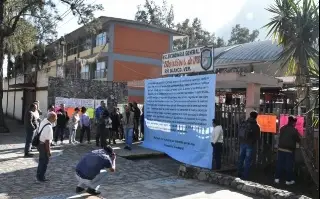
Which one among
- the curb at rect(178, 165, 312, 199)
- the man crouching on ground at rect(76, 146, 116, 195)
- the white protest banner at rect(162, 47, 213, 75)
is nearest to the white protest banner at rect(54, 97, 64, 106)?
the white protest banner at rect(162, 47, 213, 75)

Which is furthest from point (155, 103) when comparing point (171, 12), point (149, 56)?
point (171, 12)

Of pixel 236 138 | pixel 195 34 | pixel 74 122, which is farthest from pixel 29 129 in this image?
pixel 195 34

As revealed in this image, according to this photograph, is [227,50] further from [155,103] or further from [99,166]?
[99,166]

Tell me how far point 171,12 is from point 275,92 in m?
41.1

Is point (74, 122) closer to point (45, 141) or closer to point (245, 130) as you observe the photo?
point (45, 141)

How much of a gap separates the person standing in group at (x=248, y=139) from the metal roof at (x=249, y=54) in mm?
10768

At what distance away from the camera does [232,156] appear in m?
11.6

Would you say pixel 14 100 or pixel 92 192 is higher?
pixel 14 100

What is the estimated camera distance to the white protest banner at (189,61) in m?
11.7

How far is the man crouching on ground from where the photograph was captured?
7793 millimetres

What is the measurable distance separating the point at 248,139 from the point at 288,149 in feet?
3.16

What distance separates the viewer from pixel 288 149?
370 inches

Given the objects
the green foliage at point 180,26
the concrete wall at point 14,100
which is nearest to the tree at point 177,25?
the green foliage at point 180,26

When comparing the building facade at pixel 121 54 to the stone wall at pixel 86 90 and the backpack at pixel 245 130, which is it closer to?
the stone wall at pixel 86 90
